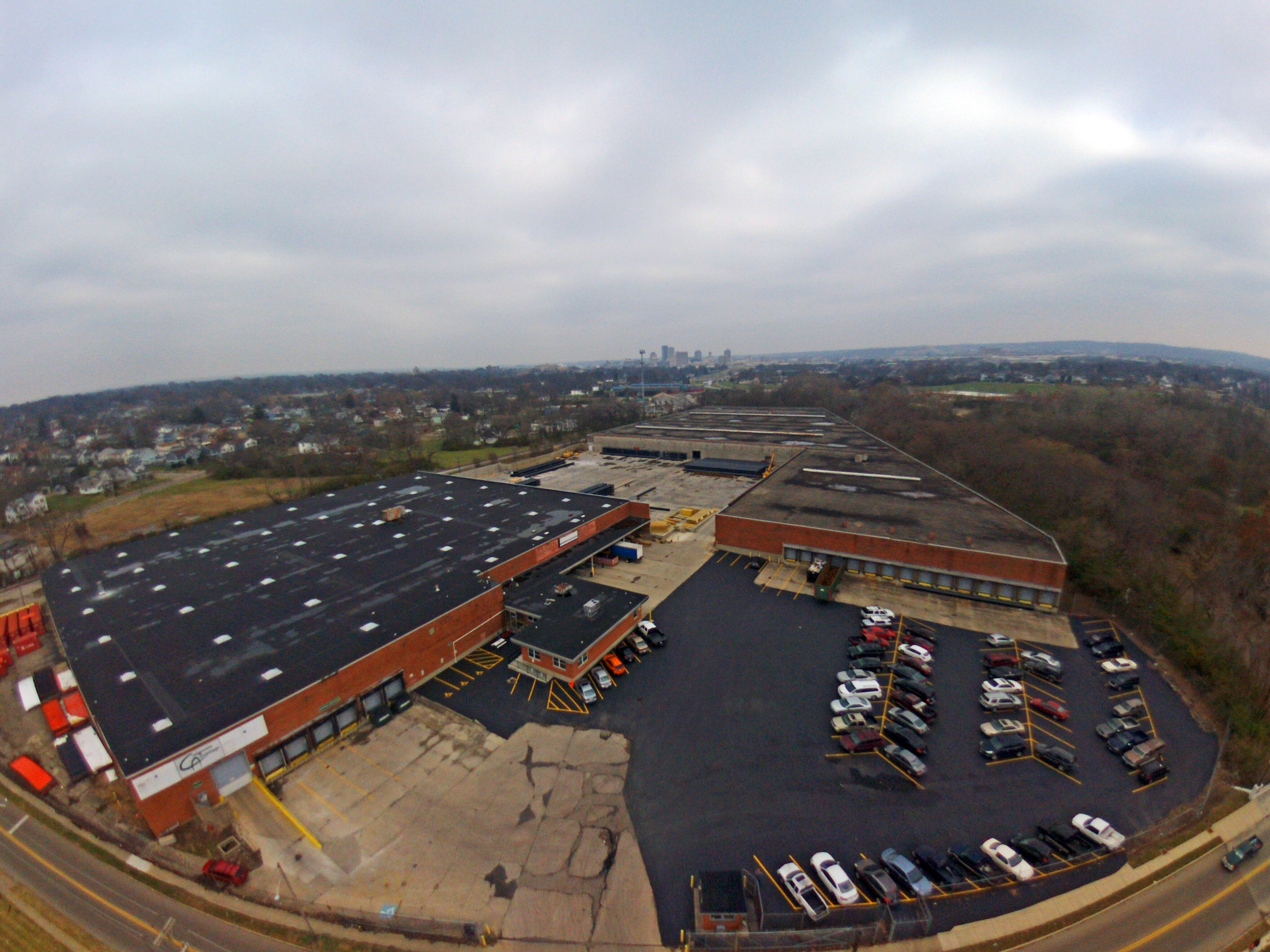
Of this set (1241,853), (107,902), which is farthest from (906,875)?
(107,902)

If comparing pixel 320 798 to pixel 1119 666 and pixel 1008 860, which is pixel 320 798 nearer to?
pixel 1008 860

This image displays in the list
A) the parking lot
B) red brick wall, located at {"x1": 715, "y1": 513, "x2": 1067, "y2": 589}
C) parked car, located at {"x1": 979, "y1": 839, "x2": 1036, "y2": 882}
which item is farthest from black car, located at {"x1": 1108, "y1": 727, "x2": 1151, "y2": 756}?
red brick wall, located at {"x1": 715, "y1": 513, "x2": 1067, "y2": 589}

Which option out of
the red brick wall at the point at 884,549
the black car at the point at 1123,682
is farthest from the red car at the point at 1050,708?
the red brick wall at the point at 884,549

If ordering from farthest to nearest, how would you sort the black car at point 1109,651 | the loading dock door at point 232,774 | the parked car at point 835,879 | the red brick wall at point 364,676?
the black car at point 1109,651
the loading dock door at point 232,774
the red brick wall at point 364,676
the parked car at point 835,879

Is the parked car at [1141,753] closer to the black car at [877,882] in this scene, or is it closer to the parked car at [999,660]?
the parked car at [999,660]

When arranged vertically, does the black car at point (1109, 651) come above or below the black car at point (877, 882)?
above

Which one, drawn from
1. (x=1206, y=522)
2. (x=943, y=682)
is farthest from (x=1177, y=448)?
(x=943, y=682)

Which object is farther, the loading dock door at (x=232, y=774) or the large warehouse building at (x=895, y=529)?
the large warehouse building at (x=895, y=529)

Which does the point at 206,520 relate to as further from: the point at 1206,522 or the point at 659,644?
the point at 1206,522
